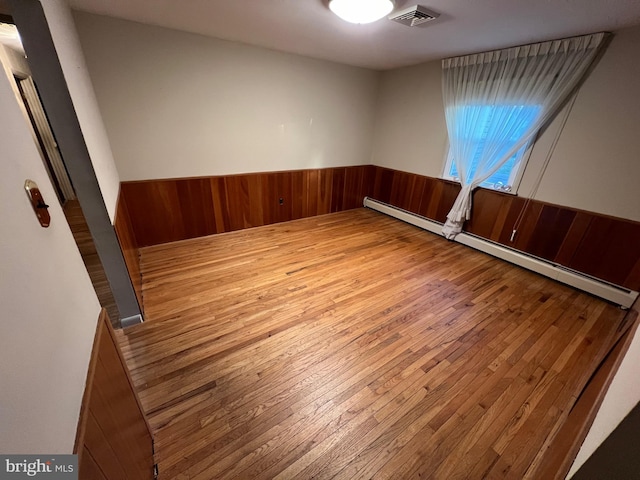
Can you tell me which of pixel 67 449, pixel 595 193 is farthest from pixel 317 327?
pixel 595 193

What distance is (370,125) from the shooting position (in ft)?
14.1

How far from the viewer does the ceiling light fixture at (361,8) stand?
1.60 m

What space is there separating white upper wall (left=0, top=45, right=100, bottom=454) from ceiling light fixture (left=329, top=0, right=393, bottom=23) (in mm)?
1819

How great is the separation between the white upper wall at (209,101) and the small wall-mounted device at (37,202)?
2.59 meters

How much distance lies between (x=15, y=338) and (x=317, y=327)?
170cm

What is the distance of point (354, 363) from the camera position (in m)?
1.69

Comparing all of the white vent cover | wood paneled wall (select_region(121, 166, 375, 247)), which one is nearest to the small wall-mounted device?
the white vent cover

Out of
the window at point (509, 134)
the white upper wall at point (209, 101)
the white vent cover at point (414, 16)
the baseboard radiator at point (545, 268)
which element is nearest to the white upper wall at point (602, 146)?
the window at point (509, 134)

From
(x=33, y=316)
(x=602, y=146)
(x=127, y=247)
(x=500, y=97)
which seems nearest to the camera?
(x=33, y=316)

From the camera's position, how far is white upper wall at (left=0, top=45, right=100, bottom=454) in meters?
0.41

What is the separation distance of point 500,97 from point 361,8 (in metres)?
2.04

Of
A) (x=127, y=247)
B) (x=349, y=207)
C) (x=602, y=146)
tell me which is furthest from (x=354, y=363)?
(x=349, y=207)

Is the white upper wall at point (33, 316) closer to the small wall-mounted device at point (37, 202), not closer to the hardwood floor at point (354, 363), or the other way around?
the small wall-mounted device at point (37, 202)

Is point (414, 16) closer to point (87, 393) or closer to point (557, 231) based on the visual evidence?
point (557, 231)
